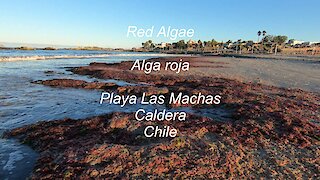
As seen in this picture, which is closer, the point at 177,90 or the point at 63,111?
the point at 63,111

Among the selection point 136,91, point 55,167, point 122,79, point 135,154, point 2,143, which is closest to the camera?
point 55,167

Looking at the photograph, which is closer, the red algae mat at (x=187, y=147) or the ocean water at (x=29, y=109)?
the red algae mat at (x=187, y=147)

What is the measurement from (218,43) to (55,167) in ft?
594

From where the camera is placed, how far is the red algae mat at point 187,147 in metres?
5.73

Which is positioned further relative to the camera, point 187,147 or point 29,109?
point 29,109

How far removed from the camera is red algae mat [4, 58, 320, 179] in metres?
5.73

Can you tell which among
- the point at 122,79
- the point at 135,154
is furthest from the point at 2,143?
the point at 122,79

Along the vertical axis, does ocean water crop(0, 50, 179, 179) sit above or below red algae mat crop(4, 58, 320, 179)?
below

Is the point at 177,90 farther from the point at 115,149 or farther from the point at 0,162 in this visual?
the point at 0,162

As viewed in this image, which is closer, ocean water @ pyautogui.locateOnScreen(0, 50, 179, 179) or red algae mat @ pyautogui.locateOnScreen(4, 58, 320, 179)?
red algae mat @ pyautogui.locateOnScreen(4, 58, 320, 179)

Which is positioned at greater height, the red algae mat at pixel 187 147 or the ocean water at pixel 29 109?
the red algae mat at pixel 187 147

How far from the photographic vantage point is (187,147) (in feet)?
22.8

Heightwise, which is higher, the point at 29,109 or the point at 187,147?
the point at 187,147

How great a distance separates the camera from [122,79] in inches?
927
